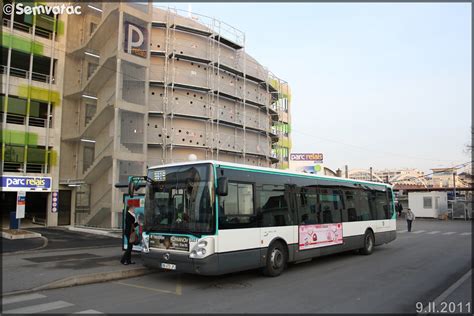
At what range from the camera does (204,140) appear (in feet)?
110

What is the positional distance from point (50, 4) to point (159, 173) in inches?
963

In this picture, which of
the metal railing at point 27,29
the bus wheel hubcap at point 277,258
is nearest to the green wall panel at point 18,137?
the metal railing at point 27,29

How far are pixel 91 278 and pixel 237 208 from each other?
3.94m

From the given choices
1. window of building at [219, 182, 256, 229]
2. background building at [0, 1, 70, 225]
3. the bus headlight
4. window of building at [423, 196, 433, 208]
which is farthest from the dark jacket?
window of building at [423, 196, 433, 208]

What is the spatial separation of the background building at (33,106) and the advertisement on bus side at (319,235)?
1944 centimetres

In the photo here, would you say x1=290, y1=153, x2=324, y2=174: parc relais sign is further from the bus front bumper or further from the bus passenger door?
the bus front bumper

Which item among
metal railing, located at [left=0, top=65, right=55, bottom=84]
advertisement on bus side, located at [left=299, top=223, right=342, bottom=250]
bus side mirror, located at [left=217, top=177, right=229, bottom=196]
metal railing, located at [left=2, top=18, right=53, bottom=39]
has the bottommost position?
advertisement on bus side, located at [left=299, top=223, right=342, bottom=250]

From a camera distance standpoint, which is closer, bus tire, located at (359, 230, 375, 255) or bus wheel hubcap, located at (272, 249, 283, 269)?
bus wheel hubcap, located at (272, 249, 283, 269)

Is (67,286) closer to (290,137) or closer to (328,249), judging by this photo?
(328,249)

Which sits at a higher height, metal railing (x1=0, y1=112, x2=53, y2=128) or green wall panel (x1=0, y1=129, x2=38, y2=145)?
metal railing (x1=0, y1=112, x2=53, y2=128)

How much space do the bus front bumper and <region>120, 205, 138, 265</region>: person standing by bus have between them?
1986mm

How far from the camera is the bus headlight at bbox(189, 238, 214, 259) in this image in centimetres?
839

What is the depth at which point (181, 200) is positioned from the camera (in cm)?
904

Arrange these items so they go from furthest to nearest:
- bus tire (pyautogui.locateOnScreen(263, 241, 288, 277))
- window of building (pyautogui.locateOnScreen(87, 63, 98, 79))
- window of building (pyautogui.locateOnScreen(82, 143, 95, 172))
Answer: window of building (pyautogui.locateOnScreen(87, 63, 98, 79))
window of building (pyautogui.locateOnScreen(82, 143, 95, 172))
bus tire (pyautogui.locateOnScreen(263, 241, 288, 277))
